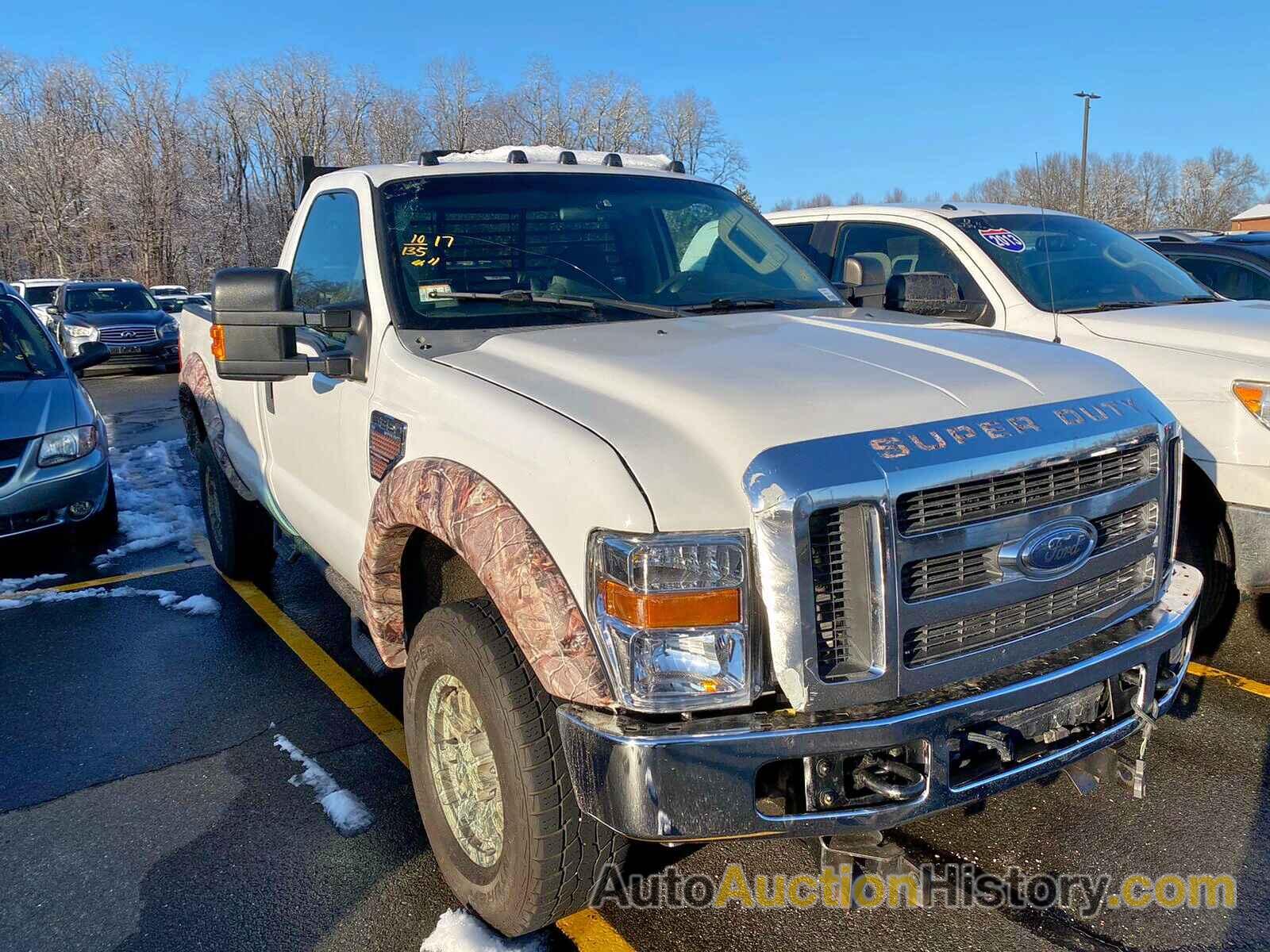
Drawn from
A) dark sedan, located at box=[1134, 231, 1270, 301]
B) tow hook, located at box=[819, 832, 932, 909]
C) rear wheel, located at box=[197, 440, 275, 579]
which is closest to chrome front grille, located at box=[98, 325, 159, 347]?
rear wheel, located at box=[197, 440, 275, 579]

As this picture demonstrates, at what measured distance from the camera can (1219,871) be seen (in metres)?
3.01

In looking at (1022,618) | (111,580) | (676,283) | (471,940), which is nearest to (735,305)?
(676,283)

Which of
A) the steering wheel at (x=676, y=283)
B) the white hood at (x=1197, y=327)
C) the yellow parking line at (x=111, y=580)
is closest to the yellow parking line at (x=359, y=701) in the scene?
the yellow parking line at (x=111, y=580)

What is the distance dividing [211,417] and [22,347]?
2778 mm

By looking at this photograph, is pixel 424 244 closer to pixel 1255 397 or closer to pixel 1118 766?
pixel 1118 766

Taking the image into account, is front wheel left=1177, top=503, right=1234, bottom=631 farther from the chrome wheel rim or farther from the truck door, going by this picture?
the truck door

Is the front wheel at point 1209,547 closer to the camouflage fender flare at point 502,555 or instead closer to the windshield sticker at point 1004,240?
the windshield sticker at point 1004,240

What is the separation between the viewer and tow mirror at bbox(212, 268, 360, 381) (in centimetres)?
313

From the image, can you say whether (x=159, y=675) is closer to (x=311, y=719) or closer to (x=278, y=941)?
(x=311, y=719)

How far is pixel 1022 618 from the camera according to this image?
2.50 m

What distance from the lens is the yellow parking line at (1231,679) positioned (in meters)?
4.28

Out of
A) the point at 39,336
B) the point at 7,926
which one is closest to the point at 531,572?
the point at 7,926

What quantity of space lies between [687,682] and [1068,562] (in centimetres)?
104

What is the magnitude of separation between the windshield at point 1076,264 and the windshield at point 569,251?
1.94m
